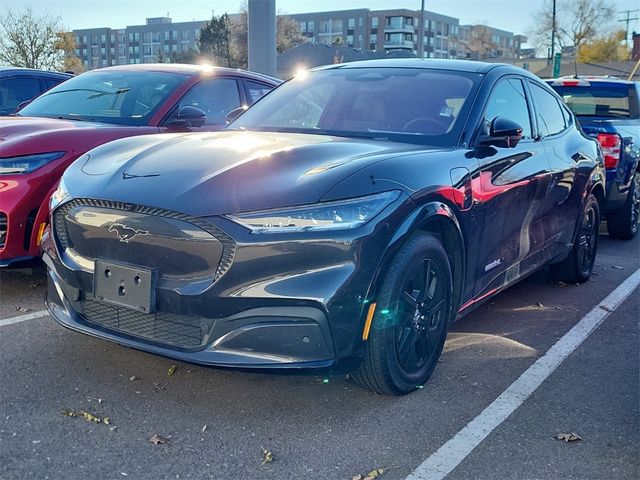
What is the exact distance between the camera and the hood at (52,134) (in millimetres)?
4449

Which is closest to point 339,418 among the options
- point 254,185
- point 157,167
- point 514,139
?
point 254,185

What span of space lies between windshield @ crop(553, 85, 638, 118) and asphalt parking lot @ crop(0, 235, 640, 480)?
4444 mm

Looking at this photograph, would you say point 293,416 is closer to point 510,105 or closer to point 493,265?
point 493,265

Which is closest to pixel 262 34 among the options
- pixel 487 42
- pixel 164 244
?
pixel 164 244

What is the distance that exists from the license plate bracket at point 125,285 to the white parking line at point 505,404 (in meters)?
1.26

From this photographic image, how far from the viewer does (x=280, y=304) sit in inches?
110

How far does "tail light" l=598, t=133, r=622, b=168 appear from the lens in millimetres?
7180

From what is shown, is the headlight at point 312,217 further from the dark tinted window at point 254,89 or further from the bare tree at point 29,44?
the bare tree at point 29,44

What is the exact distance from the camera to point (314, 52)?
58969mm

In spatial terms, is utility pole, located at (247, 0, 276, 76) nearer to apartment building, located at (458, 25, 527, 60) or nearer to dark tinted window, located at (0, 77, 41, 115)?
dark tinted window, located at (0, 77, 41, 115)

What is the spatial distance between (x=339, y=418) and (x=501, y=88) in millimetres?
2334

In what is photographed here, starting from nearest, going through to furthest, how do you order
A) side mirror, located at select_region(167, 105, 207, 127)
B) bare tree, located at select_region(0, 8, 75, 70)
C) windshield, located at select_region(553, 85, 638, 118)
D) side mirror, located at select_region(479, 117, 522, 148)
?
side mirror, located at select_region(479, 117, 522, 148) < side mirror, located at select_region(167, 105, 207, 127) < windshield, located at select_region(553, 85, 638, 118) < bare tree, located at select_region(0, 8, 75, 70)

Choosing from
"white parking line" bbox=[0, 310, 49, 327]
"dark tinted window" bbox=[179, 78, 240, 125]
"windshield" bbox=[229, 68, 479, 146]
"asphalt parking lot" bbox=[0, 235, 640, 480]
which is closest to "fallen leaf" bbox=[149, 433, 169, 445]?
"asphalt parking lot" bbox=[0, 235, 640, 480]

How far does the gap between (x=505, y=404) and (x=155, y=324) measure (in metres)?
1.66
